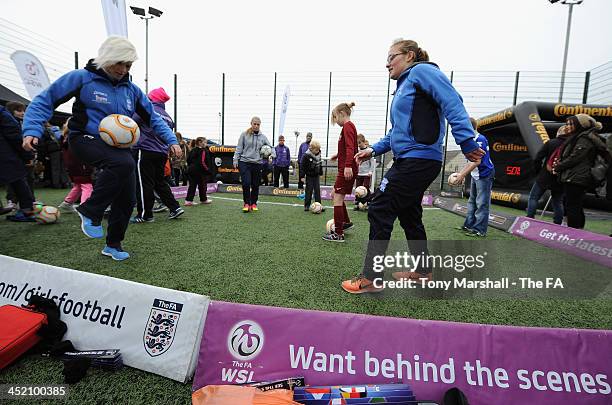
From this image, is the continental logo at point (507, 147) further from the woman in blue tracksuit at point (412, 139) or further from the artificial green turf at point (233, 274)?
the woman in blue tracksuit at point (412, 139)

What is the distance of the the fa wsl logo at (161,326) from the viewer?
1312mm

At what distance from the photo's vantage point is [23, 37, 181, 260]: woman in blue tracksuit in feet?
7.23

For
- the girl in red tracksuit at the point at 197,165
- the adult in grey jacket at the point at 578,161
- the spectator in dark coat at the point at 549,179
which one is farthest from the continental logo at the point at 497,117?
the girl in red tracksuit at the point at 197,165

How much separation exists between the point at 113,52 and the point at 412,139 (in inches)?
87.7

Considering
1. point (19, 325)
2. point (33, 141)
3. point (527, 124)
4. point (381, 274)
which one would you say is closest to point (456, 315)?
point (381, 274)

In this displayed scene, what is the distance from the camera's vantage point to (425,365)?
1.18 m

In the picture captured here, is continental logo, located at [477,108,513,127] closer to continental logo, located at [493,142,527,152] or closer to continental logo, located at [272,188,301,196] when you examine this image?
continental logo, located at [493,142,527,152]

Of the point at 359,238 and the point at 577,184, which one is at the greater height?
the point at 577,184

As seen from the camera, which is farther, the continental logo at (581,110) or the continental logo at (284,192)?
the continental logo at (284,192)

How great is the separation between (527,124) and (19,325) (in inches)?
394

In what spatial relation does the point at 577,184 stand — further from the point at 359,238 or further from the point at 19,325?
the point at 19,325

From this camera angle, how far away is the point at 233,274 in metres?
2.40

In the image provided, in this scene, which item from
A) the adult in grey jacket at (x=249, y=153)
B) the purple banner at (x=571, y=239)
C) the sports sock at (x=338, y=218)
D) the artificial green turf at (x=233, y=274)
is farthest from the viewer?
the adult in grey jacket at (x=249, y=153)

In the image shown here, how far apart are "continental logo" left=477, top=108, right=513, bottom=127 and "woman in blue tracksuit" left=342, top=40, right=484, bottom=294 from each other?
28.8 ft
